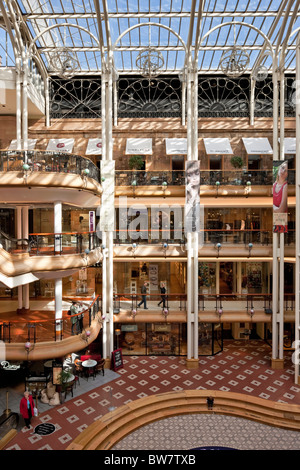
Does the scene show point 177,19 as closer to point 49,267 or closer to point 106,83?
point 106,83

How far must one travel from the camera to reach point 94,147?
847 inches

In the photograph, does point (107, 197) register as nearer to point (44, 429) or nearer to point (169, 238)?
point (169, 238)

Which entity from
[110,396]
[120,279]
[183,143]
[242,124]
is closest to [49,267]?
[110,396]

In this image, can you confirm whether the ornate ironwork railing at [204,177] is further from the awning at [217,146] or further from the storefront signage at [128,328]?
the storefront signage at [128,328]

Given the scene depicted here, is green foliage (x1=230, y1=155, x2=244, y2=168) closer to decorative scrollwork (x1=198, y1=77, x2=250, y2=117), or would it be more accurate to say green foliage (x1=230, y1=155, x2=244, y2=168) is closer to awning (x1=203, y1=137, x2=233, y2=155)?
awning (x1=203, y1=137, x2=233, y2=155)

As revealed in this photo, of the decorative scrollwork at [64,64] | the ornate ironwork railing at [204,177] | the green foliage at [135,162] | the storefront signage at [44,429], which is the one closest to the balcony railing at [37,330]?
the storefront signage at [44,429]

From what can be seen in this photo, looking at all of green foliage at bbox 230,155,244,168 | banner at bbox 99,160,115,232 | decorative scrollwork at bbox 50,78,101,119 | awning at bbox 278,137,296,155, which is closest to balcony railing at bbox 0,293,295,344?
banner at bbox 99,160,115,232

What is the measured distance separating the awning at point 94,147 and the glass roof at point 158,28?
4.47 meters

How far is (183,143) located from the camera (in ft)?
71.6

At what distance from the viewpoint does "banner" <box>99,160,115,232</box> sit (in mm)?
17891

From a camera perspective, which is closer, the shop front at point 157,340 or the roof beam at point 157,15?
the roof beam at point 157,15

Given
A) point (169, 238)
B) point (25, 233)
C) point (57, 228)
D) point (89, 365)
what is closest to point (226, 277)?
point (169, 238)

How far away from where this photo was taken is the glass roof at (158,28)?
19031 mm

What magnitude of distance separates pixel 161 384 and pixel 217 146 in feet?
48.1
